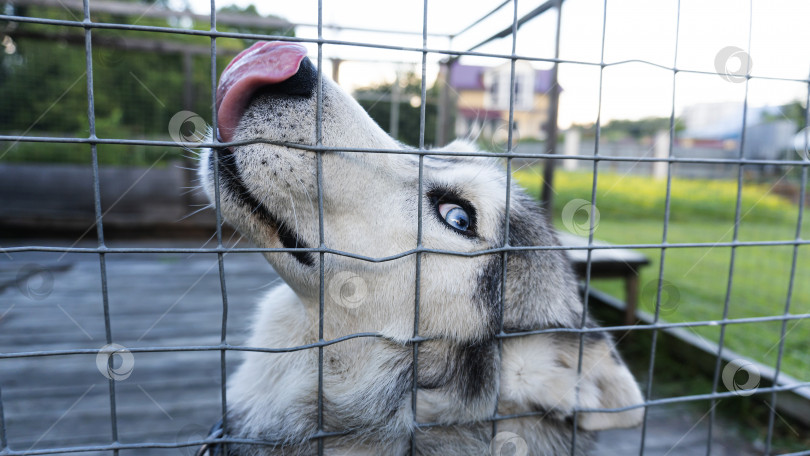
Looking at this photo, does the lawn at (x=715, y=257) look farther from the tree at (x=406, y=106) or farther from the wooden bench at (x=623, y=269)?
the tree at (x=406, y=106)

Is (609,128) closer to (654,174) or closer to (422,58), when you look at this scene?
(654,174)

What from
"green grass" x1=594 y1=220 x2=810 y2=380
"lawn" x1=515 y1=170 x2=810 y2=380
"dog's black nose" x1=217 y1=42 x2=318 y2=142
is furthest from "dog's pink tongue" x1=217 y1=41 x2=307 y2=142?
"green grass" x1=594 y1=220 x2=810 y2=380

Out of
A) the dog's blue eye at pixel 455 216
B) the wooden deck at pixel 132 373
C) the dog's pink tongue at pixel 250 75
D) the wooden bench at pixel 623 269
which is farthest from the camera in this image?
the wooden bench at pixel 623 269

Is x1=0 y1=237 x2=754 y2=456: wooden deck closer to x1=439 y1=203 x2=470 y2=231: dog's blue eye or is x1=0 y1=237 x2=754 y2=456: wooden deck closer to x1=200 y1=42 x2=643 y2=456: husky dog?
x1=200 y1=42 x2=643 y2=456: husky dog

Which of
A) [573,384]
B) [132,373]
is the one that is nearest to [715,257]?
[573,384]

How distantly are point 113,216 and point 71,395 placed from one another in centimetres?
639

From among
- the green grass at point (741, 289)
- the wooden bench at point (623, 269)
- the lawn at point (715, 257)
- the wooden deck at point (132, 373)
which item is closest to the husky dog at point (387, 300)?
the wooden deck at point (132, 373)

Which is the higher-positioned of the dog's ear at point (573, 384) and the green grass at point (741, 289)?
the dog's ear at point (573, 384)

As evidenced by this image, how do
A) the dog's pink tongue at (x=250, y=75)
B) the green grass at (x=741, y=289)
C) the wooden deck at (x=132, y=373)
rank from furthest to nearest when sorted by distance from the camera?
the green grass at (x=741, y=289) < the wooden deck at (x=132, y=373) < the dog's pink tongue at (x=250, y=75)

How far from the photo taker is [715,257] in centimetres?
805

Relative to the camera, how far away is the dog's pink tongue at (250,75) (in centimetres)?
128

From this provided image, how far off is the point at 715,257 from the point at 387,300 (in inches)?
327

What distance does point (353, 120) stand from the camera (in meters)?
1.45

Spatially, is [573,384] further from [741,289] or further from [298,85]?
[741,289]
